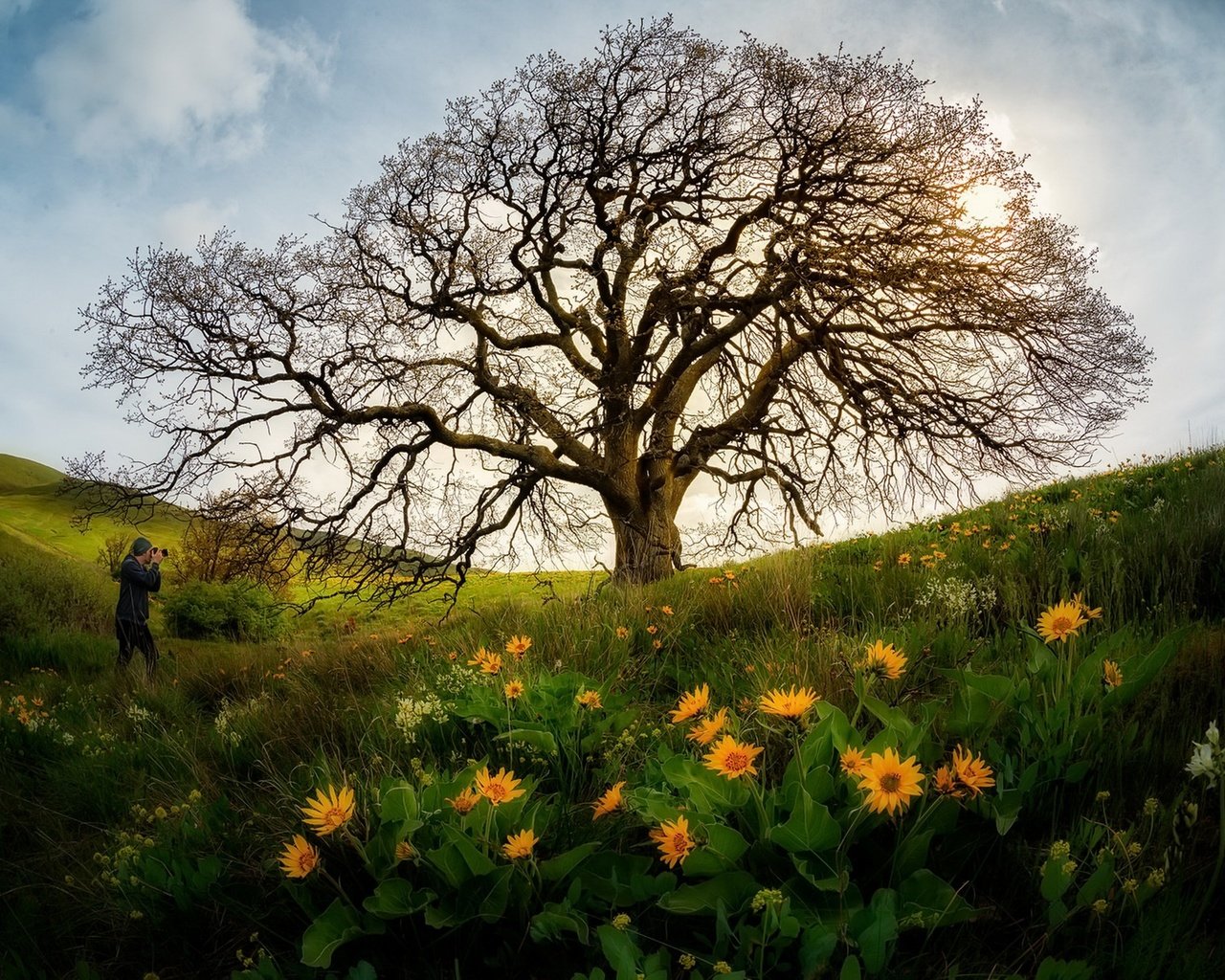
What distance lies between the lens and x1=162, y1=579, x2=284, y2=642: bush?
64.6ft

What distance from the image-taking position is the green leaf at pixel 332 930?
1.72 meters

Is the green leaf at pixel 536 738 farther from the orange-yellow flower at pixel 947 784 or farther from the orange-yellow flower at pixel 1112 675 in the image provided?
the orange-yellow flower at pixel 1112 675

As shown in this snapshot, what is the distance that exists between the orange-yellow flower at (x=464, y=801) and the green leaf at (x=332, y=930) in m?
0.30

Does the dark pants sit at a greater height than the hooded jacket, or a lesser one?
lesser

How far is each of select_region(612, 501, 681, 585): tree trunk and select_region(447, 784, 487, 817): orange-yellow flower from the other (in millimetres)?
10052

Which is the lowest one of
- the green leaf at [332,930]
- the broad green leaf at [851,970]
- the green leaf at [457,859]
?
the green leaf at [332,930]

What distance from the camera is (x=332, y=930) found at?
1796 mm

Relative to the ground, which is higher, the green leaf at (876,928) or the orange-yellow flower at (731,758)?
the orange-yellow flower at (731,758)

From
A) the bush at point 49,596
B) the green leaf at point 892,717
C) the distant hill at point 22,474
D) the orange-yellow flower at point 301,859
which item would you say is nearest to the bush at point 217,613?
the bush at point 49,596

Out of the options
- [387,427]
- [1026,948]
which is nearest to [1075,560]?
[1026,948]

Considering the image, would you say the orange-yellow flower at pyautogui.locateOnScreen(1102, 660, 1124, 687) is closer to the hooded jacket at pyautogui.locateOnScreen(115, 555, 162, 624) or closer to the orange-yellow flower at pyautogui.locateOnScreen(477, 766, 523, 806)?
the orange-yellow flower at pyautogui.locateOnScreen(477, 766, 523, 806)

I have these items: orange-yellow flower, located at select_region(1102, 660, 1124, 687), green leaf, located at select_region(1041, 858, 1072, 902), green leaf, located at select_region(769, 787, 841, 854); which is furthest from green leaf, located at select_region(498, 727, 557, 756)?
orange-yellow flower, located at select_region(1102, 660, 1124, 687)

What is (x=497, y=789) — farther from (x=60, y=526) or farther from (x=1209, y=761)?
(x=60, y=526)

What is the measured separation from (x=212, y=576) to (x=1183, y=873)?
25.9 m
